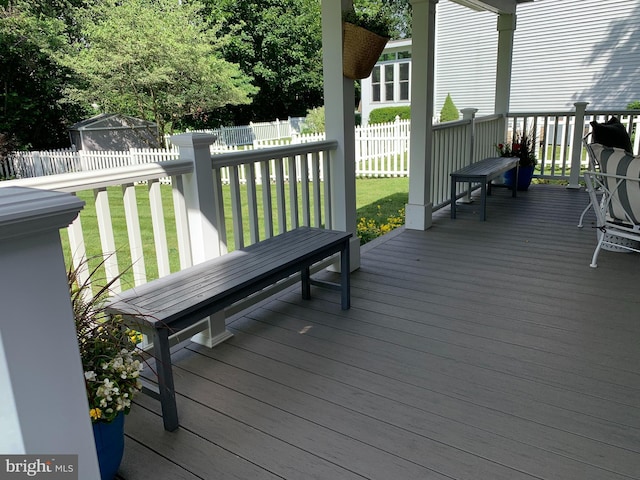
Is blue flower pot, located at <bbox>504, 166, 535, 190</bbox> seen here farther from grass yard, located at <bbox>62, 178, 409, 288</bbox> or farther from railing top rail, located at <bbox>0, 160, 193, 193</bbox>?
railing top rail, located at <bbox>0, 160, 193, 193</bbox>

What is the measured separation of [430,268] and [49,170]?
11348 mm

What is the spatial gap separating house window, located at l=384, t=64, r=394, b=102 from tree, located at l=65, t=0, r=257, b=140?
5.73 m

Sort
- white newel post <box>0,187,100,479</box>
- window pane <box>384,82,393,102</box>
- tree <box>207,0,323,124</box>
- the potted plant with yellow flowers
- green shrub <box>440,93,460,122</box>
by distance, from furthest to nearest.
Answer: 1. tree <box>207,0,323,124</box>
2. window pane <box>384,82,393,102</box>
3. green shrub <box>440,93,460,122</box>
4. the potted plant with yellow flowers
5. white newel post <box>0,187,100,479</box>

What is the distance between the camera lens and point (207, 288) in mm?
2115

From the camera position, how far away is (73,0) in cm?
1584

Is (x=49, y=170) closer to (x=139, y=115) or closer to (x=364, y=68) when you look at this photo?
(x=139, y=115)

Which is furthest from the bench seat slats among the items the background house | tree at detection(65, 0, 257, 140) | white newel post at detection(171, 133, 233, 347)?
tree at detection(65, 0, 257, 140)

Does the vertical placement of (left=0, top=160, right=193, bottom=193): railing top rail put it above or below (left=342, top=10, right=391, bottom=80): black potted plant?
below

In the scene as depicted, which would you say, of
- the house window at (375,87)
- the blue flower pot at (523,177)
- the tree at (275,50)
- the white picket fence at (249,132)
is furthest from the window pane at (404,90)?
the blue flower pot at (523,177)

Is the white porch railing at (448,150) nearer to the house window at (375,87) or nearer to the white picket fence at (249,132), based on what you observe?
the white picket fence at (249,132)

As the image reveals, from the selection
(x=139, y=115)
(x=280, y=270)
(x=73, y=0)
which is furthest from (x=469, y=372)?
(x=73, y=0)

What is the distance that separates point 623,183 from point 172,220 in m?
5.26

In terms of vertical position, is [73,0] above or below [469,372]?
above

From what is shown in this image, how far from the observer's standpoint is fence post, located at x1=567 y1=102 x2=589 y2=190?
6.26m
